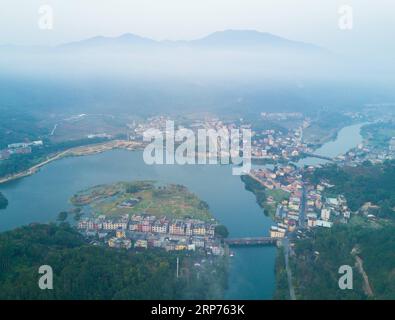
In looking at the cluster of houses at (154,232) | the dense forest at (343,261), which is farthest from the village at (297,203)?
the cluster of houses at (154,232)

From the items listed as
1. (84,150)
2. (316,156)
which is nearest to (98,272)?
(84,150)

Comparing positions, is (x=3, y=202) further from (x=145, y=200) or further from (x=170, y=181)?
(x=170, y=181)

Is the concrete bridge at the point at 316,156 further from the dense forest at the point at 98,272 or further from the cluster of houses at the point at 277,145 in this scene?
the dense forest at the point at 98,272

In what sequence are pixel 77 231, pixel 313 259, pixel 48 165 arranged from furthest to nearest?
pixel 48 165 → pixel 77 231 → pixel 313 259

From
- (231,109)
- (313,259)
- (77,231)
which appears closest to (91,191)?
(77,231)

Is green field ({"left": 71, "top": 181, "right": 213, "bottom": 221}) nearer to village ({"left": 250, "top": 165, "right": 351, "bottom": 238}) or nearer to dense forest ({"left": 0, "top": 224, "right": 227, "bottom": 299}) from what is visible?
village ({"left": 250, "top": 165, "right": 351, "bottom": 238})

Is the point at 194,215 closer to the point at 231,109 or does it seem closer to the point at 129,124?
the point at 129,124
